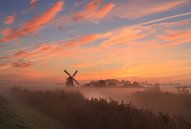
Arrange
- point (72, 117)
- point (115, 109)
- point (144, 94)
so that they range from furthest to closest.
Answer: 1. point (144, 94)
2. point (72, 117)
3. point (115, 109)

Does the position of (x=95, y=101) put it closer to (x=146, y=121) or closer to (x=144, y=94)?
(x=146, y=121)

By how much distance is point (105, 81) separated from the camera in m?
162

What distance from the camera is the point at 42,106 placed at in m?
45.2

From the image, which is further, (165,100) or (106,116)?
(165,100)

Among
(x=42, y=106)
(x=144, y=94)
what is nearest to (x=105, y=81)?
(x=144, y=94)

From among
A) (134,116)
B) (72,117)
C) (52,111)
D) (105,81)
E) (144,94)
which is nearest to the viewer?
(134,116)

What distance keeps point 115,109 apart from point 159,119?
22.8ft

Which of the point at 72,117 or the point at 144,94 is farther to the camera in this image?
the point at 144,94

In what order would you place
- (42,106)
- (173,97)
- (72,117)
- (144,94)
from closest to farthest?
(72,117) → (42,106) → (173,97) → (144,94)

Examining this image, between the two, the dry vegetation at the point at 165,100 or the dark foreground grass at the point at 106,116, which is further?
the dry vegetation at the point at 165,100

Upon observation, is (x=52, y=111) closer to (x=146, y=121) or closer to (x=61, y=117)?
(x=61, y=117)

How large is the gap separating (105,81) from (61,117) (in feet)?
412

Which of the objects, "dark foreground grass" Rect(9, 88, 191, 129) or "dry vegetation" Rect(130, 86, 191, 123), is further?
"dry vegetation" Rect(130, 86, 191, 123)

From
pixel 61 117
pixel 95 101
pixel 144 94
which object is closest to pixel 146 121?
pixel 95 101
